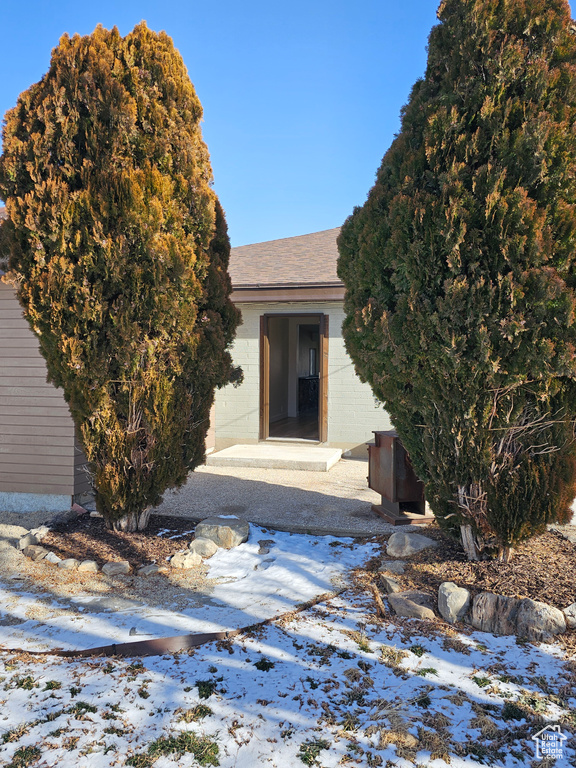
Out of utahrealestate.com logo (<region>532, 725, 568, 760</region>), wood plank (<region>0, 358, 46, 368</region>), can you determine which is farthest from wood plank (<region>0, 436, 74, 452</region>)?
utahrealestate.com logo (<region>532, 725, 568, 760</region>)

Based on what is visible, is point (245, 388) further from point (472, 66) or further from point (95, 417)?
point (472, 66)

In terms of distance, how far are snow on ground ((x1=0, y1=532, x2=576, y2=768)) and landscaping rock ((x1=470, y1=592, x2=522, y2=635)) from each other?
0.08m

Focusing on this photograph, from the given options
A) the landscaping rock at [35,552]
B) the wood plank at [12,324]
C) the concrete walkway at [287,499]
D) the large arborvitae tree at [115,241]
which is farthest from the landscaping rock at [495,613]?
the wood plank at [12,324]

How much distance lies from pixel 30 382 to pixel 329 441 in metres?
5.10

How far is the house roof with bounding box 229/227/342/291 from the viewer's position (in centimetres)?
890

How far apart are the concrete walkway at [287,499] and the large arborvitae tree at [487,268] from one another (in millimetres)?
1550

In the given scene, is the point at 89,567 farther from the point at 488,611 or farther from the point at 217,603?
the point at 488,611

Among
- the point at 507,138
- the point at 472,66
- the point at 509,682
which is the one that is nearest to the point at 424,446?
the point at 509,682

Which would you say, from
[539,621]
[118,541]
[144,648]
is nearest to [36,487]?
[118,541]

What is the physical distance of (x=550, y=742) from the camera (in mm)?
2039

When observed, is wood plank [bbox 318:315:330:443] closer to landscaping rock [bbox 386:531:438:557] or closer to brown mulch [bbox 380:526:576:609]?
landscaping rock [bbox 386:531:438:557]

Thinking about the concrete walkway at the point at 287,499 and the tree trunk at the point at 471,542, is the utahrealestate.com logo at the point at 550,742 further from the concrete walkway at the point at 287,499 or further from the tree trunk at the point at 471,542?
the concrete walkway at the point at 287,499

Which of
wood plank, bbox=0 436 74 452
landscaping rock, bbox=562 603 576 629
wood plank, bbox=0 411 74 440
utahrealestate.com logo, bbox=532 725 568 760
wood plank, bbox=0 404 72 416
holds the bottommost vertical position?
utahrealestate.com logo, bbox=532 725 568 760

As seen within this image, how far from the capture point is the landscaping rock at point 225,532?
173 inches
